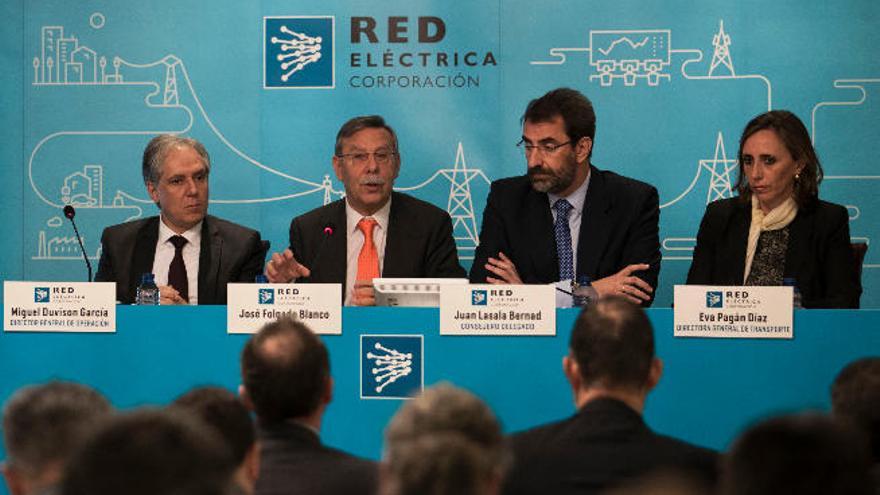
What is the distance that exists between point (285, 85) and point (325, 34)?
33 cm

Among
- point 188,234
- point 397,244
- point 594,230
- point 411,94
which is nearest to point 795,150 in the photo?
point 594,230

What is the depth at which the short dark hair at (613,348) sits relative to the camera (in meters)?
2.80

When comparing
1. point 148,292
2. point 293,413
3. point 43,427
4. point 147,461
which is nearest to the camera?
point 147,461

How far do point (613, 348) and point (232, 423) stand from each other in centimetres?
96

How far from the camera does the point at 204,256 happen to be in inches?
196

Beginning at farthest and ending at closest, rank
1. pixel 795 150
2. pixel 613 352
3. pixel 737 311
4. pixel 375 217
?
1. pixel 375 217
2. pixel 795 150
3. pixel 737 311
4. pixel 613 352

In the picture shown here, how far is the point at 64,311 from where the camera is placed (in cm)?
412

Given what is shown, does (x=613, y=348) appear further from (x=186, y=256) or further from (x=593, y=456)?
(x=186, y=256)

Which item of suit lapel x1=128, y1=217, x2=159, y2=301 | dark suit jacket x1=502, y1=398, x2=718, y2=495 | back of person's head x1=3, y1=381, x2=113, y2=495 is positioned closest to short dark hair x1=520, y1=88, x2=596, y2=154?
suit lapel x1=128, y1=217, x2=159, y2=301

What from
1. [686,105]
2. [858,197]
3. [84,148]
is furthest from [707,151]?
[84,148]

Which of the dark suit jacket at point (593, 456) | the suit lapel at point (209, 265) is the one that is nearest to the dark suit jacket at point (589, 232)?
the suit lapel at point (209, 265)

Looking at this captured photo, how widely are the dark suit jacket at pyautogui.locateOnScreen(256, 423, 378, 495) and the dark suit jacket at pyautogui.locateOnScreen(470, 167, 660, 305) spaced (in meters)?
2.35

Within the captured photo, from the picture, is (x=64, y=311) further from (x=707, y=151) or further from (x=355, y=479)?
(x=707, y=151)

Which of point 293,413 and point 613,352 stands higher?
point 613,352
